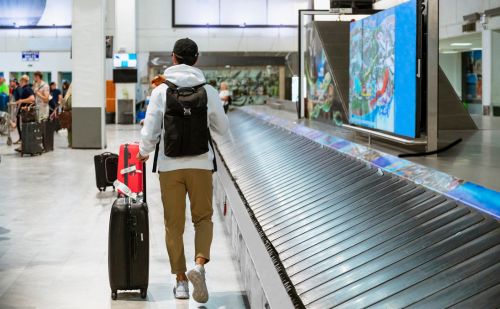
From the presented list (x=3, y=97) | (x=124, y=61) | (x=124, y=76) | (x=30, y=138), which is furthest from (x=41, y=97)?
(x=124, y=61)

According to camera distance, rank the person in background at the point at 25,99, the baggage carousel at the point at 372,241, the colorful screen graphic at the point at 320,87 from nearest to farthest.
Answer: the baggage carousel at the point at 372,241 → the colorful screen graphic at the point at 320,87 → the person in background at the point at 25,99

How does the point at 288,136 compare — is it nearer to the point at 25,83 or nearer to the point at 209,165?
the point at 209,165

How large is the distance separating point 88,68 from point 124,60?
12.4 metres

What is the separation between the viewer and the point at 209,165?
17.6ft

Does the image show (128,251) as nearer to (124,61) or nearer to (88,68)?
(88,68)

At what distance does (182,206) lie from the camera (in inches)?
212

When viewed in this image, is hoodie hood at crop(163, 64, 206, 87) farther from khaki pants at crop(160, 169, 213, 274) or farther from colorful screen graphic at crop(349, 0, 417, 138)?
colorful screen graphic at crop(349, 0, 417, 138)

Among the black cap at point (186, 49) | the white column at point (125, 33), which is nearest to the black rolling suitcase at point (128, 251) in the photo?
the black cap at point (186, 49)

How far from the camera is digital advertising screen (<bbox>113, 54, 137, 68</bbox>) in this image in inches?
1179

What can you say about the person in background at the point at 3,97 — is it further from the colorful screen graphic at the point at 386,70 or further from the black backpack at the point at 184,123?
the black backpack at the point at 184,123

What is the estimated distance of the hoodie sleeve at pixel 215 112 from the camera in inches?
211

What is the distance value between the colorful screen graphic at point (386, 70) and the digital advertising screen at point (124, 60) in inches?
853

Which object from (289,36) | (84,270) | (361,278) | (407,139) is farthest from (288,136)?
(289,36)

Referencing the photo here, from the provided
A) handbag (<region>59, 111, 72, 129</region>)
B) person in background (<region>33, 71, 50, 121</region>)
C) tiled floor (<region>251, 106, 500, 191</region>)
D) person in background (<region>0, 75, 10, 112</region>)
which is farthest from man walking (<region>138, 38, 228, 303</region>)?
person in background (<region>0, 75, 10, 112</region>)
